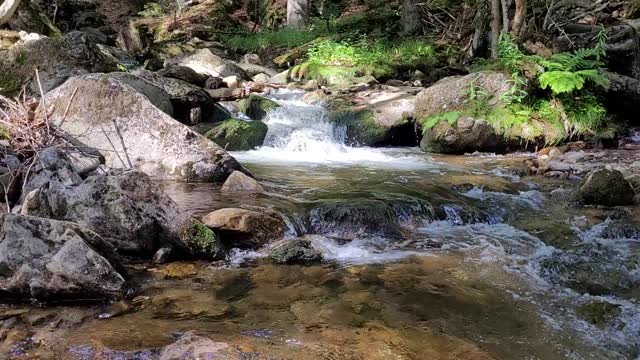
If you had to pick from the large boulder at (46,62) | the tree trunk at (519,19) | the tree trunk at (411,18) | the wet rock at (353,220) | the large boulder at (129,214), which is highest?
the tree trunk at (411,18)

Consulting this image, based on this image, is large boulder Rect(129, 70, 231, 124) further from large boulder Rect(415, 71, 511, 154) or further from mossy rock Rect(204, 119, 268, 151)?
large boulder Rect(415, 71, 511, 154)

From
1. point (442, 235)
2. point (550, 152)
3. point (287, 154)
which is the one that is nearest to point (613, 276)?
point (442, 235)

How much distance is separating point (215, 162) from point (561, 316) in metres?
4.43

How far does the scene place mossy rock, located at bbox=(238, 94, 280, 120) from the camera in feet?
36.8

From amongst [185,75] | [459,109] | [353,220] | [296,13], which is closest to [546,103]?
[459,109]

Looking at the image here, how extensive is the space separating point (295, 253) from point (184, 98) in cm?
615

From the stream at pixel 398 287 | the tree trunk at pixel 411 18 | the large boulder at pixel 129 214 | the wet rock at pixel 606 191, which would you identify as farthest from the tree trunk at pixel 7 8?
the tree trunk at pixel 411 18

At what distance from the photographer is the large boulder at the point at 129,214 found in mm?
4438

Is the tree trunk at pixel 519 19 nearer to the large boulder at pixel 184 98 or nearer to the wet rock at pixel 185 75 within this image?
the large boulder at pixel 184 98

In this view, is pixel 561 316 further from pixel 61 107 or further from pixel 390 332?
pixel 61 107

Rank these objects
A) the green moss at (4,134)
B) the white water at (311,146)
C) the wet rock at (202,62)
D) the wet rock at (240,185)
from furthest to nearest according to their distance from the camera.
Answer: the wet rock at (202,62) → the white water at (311,146) → the wet rock at (240,185) → the green moss at (4,134)

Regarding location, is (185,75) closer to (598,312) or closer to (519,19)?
(519,19)

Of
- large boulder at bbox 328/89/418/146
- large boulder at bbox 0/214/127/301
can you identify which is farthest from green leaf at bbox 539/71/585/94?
large boulder at bbox 0/214/127/301

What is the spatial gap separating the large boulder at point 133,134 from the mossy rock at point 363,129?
4119mm
